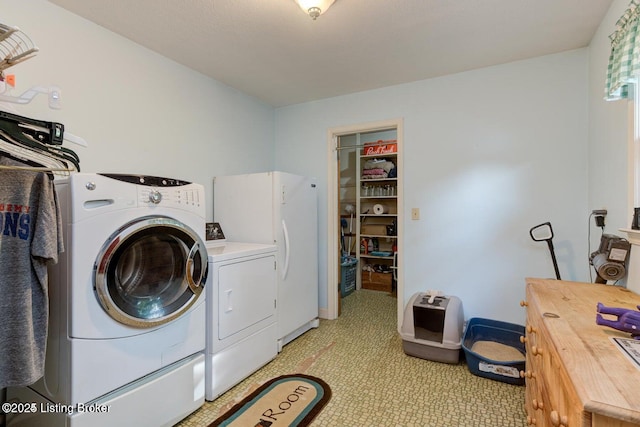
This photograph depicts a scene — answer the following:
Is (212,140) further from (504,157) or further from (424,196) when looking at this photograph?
(504,157)

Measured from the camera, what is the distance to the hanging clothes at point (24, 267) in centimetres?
110

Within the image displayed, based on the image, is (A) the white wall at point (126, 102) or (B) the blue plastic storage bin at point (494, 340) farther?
(B) the blue plastic storage bin at point (494, 340)

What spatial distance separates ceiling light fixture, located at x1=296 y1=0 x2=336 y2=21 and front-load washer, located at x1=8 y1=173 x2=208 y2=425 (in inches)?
46.4

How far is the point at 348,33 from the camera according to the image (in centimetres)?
202

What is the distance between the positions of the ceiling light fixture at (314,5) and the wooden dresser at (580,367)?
1788 millimetres

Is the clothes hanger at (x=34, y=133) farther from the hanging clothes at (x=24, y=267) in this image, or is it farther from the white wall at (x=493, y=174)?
the white wall at (x=493, y=174)

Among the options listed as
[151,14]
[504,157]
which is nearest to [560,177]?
[504,157]

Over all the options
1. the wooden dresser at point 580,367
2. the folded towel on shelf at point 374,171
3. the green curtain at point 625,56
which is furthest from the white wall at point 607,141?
the folded towel on shelf at point 374,171

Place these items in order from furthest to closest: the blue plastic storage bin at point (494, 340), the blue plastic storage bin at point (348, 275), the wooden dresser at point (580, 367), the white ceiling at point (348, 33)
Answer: the blue plastic storage bin at point (348, 275) < the blue plastic storage bin at point (494, 340) < the white ceiling at point (348, 33) < the wooden dresser at point (580, 367)

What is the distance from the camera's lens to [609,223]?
180 centimetres

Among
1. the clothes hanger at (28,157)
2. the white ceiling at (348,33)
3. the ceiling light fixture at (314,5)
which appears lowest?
the clothes hanger at (28,157)

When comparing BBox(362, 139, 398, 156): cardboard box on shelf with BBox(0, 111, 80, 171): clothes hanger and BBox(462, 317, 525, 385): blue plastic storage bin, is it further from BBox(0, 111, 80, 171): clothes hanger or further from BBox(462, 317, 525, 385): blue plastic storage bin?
BBox(0, 111, 80, 171): clothes hanger

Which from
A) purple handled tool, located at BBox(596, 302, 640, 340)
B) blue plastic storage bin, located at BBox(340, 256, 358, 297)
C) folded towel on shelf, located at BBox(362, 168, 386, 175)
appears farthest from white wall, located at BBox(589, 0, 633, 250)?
blue plastic storage bin, located at BBox(340, 256, 358, 297)

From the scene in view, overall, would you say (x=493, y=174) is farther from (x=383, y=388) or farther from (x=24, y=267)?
(x=24, y=267)
